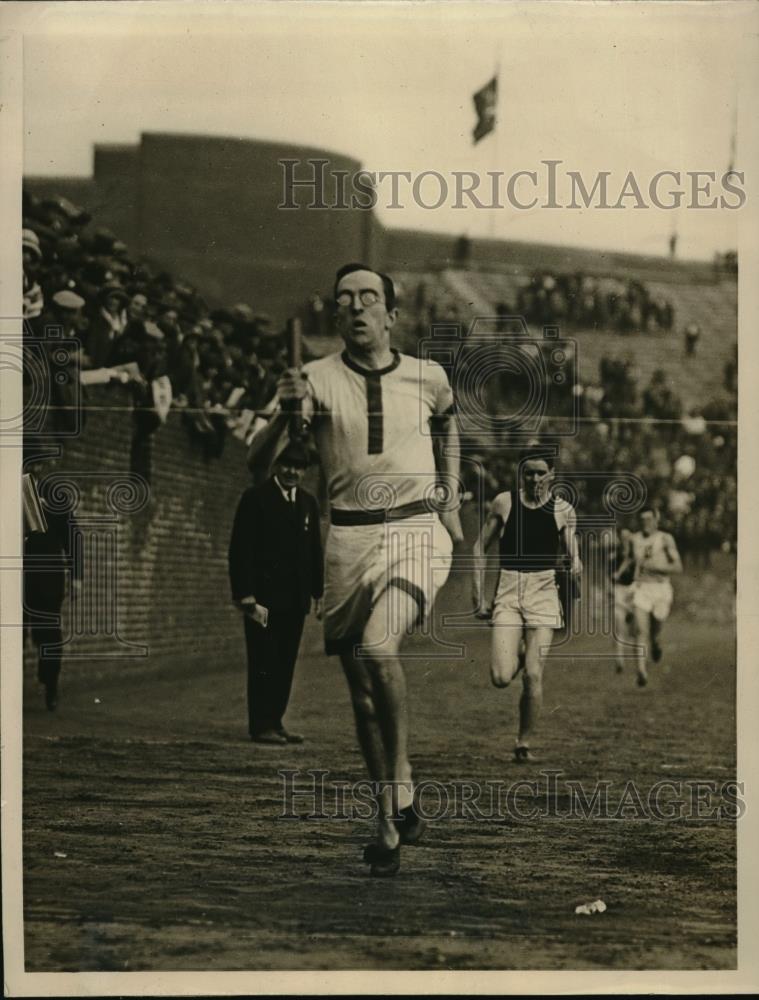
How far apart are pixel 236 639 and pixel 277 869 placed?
3.23ft

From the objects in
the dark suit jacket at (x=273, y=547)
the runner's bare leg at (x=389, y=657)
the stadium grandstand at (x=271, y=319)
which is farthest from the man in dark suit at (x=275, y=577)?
the runner's bare leg at (x=389, y=657)

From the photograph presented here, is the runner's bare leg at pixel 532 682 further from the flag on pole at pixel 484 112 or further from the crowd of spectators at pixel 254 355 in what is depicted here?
the flag on pole at pixel 484 112

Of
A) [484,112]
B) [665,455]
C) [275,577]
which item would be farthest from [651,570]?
[484,112]

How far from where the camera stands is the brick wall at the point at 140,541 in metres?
5.02

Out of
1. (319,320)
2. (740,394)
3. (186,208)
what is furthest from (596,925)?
(186,208)

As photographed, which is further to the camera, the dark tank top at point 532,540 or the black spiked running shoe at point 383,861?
the dark tank top at point 532,540

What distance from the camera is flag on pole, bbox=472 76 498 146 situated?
5.02 m

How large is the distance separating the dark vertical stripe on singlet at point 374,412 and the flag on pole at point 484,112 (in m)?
1.12

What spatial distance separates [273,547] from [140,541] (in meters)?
0.57

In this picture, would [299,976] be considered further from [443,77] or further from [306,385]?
[443,77]

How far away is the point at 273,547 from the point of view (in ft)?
16.6

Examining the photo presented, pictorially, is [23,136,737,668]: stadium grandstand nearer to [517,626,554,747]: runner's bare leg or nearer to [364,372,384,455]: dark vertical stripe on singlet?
[364,372,384,455]: dark vertical stripe on singlet

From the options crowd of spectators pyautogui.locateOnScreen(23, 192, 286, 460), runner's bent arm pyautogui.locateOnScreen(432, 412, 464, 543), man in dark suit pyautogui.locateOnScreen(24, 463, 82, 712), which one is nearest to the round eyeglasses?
crowd of spectators pyautogui.locateOnScreen(23, 192, 286, 460)

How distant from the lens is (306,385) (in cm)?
503
